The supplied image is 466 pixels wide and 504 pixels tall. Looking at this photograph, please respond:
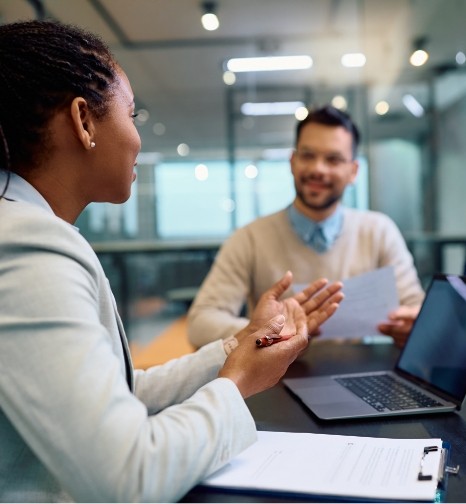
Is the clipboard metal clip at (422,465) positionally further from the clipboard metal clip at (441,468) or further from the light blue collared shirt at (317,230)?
the light blue collared shirt at (317,230)

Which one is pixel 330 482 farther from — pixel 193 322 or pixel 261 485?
pixel 193 322

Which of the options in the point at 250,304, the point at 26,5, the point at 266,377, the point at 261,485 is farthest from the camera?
the point at 26,5

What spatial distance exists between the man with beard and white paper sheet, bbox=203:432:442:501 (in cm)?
101

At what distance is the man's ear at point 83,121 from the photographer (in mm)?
690

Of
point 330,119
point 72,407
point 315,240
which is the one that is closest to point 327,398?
point 72,407

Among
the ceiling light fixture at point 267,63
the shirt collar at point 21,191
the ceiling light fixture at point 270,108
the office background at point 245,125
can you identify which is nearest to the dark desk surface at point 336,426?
the shirt collar at point 21,191

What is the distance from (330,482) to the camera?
0.61 m

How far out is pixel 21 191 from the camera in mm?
698

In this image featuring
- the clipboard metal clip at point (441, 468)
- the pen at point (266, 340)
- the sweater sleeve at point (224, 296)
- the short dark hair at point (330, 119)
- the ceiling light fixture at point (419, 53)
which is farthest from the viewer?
the ceiling light fixture at point (419, 53)

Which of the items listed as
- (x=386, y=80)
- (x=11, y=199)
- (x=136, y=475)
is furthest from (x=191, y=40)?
(x=136, y=475)

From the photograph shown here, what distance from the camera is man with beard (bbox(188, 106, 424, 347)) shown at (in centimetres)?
179

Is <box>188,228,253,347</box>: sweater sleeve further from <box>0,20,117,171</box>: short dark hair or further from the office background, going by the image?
the office background

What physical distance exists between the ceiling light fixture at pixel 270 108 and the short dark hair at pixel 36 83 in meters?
3.47

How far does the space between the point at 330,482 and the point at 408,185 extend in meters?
3.55
